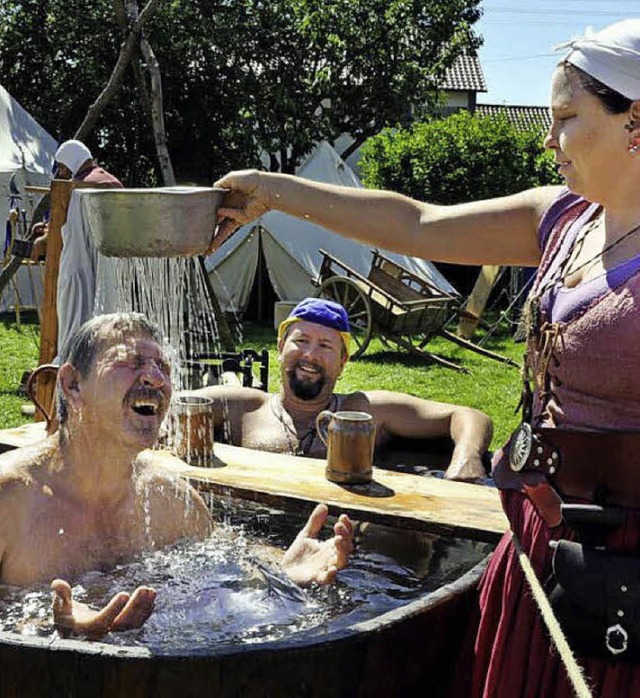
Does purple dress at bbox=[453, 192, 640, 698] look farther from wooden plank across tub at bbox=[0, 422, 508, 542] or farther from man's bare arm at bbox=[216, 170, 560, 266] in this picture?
wooden plank across tub at bbox=[0, 422, 508, 542]

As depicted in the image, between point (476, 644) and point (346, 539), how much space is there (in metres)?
0.51

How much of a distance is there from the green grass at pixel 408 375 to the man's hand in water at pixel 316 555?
4.46 metres

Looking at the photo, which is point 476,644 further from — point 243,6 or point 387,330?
point 243,6

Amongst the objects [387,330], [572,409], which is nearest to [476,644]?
[572,409]

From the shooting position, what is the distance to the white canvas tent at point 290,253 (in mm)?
14500

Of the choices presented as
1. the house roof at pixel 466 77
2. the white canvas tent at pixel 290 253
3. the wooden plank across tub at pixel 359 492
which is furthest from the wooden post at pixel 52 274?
the house roof at pixel 466 77

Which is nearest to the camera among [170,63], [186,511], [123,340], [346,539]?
[346,539]

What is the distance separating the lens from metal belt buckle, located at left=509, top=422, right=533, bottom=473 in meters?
1.88

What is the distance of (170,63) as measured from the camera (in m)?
18.0

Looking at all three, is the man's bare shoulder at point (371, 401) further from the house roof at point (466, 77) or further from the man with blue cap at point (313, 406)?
the house roof at point (466, 77)

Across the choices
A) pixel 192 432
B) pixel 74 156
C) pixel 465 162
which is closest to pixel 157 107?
pixel 74 156

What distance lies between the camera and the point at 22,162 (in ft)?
44.1

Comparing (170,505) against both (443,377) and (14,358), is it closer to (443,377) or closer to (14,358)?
(443,377)

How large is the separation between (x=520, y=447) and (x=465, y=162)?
15439 millimetres
